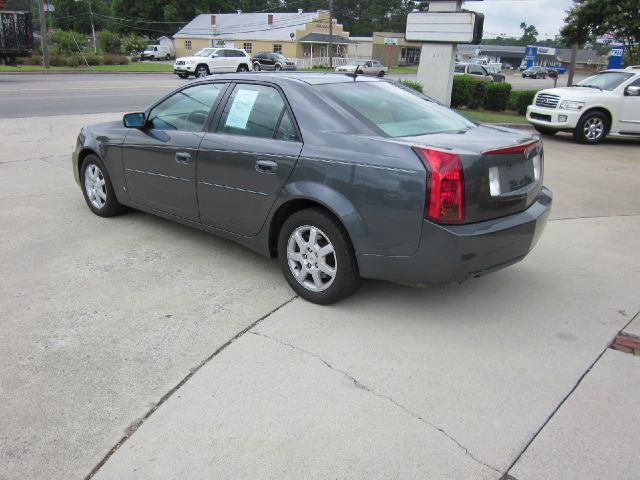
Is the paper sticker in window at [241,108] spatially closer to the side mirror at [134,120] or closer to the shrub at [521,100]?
the side mirror at [134,120]

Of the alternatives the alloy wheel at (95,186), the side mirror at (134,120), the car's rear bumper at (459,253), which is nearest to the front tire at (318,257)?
the car's rear bumper at (459,253)

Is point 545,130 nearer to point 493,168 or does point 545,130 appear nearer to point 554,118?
point 554,118

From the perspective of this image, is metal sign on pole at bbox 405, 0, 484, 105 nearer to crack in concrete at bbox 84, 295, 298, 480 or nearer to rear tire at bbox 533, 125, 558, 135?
rear tire at bbox 533, 125, 558, 135

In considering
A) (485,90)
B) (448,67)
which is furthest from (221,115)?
(485,90)

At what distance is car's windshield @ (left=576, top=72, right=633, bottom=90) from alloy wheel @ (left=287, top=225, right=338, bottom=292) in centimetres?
1125

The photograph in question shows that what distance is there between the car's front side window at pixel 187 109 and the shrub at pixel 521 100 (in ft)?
48.4

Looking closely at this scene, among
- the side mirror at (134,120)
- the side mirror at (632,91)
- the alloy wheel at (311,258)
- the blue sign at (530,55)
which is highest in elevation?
the blue sign at (530,55)

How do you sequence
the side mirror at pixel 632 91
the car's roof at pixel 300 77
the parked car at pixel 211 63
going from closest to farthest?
the car's roof at pixel 300 77 < the side mirror at pixel 632 91 < the parked car at pixel 211 63

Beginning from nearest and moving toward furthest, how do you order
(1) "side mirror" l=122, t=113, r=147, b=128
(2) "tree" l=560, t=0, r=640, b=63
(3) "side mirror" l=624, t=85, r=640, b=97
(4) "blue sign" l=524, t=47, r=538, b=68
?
(1) "side mirror" l=122, t=113, r=147, b=128 < (3) "side mirror" l=624, t=85, r=640, b=97 < (2) "tree" l=560, t=0, r=640, b=63 < (4) "blue sign" l=524, t=47, r=538, b=68

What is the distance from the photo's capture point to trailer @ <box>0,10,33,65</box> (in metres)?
28.6

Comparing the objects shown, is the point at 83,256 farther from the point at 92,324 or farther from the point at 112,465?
the point at 112,465

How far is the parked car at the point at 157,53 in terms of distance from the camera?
220 feet

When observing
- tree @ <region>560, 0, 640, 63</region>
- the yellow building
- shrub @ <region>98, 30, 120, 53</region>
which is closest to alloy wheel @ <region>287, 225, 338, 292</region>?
tree @ <region>560, 0, 640, 63</region>

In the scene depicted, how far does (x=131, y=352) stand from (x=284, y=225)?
1.38 m
